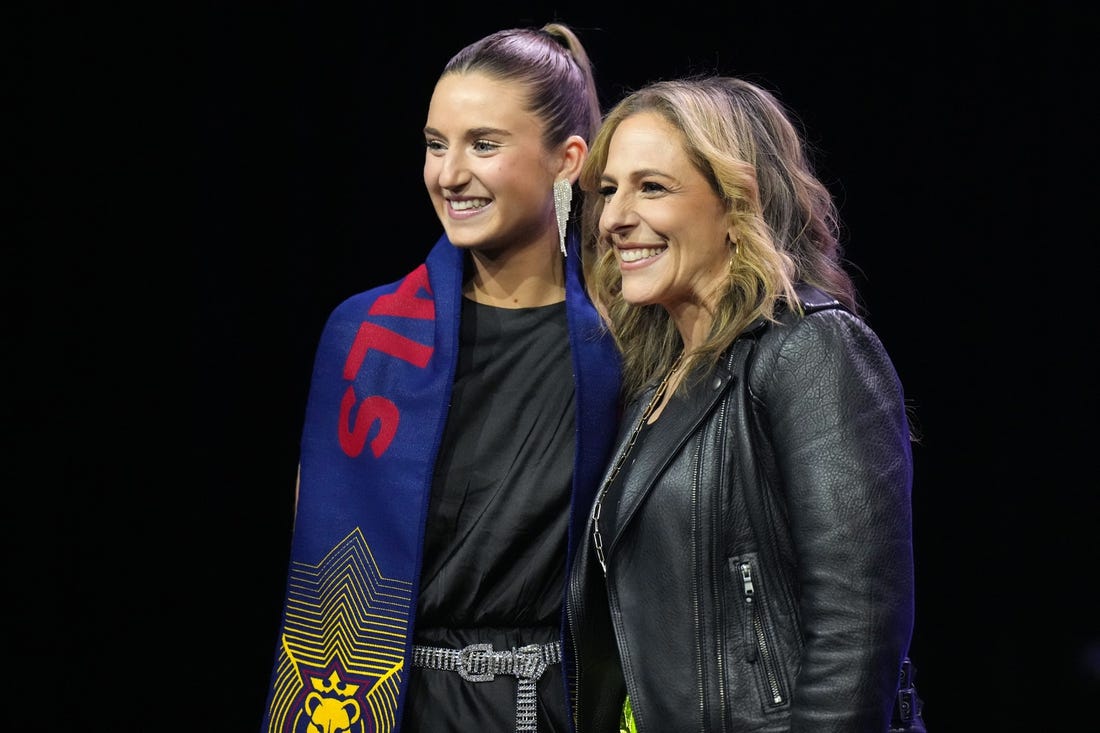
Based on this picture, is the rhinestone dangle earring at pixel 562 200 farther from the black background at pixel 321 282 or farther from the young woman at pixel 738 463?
the black background at pixel 321 282

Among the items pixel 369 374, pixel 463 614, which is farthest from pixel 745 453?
pixel 369 374

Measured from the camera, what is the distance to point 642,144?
1.72 meters

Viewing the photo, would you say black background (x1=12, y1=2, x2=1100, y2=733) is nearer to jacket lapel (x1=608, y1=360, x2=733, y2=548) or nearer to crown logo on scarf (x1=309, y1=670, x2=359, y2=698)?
crown logo on scarf (x1=309, y1=670, x2=359, y2=698)

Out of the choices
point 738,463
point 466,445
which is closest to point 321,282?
point 466,445

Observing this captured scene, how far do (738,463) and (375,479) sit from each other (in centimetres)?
69

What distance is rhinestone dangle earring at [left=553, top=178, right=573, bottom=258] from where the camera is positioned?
2074mm

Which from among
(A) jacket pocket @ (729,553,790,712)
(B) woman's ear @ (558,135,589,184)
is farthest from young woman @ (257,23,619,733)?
(A) jacket pocket @ (729,553,790,712)

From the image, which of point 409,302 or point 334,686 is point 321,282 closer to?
point 409,302

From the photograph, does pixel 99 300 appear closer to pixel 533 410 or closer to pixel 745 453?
pixel 533 410

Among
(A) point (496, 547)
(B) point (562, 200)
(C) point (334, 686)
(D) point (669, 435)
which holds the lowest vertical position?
(C) point (334, 686)

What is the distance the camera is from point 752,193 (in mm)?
1662

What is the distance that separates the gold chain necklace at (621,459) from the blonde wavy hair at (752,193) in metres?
0.11

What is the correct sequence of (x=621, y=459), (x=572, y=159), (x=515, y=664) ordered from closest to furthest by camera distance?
(x=621, y=459), (x=515, y=664), (x=572, y=159)

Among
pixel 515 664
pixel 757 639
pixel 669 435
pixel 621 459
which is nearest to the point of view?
pixel 757 639
